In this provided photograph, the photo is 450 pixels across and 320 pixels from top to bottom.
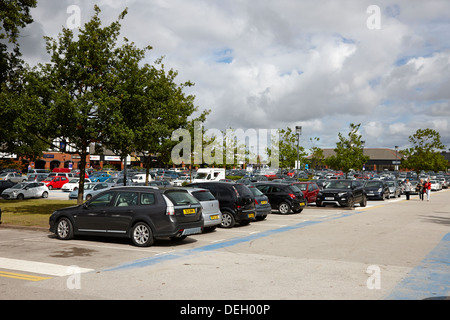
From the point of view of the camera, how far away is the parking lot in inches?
256

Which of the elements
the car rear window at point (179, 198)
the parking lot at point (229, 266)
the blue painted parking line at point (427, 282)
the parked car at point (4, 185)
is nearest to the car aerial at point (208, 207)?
the parking lot at point (229, 266)

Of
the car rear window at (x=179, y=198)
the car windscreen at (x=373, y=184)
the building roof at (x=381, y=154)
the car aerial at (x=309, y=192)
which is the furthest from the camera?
the building roof at (x=381, y=154)

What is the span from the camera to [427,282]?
23.8 ft

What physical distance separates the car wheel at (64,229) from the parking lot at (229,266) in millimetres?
321

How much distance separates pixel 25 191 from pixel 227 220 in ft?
→ 70.6

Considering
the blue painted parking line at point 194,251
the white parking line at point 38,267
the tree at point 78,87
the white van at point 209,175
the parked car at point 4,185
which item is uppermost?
the tree at point 78,87

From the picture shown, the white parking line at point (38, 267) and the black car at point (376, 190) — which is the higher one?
the black car at point (376, 190)

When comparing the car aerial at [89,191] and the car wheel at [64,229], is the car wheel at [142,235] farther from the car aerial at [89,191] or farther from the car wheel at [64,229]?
the car aerial at [89,191]

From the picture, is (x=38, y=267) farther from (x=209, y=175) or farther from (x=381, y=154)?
(x=381, y=154)

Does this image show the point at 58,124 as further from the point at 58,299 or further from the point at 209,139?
the point at 209,139

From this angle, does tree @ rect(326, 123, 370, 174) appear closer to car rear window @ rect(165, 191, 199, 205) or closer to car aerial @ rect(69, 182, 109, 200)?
car aerial @ rect(69, 182, 109, 200)

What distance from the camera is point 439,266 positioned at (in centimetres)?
866

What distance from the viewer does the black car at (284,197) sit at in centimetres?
2103
